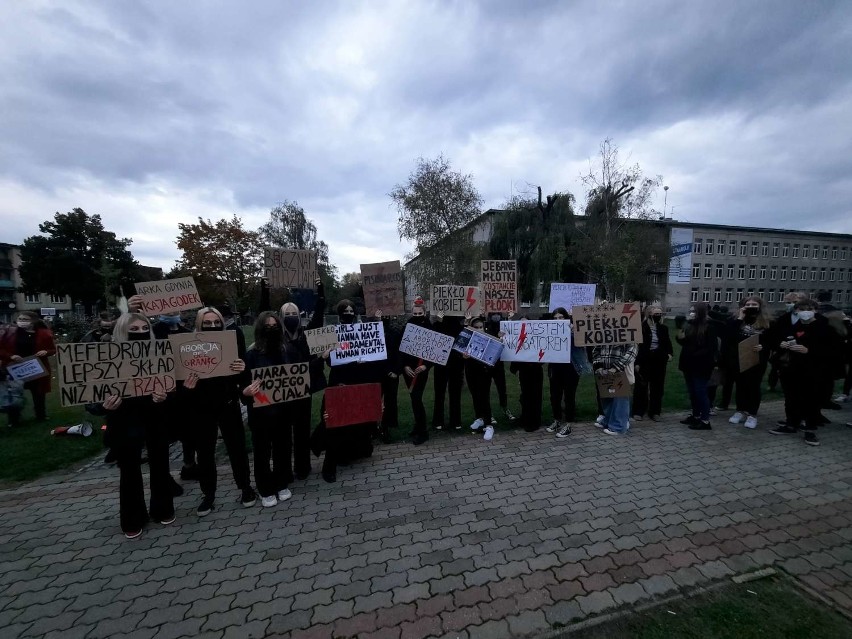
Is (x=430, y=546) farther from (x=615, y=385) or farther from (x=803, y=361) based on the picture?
(x=803, y=361)

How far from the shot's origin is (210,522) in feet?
12.8

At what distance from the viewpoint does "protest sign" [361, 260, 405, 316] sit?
7.17 metres

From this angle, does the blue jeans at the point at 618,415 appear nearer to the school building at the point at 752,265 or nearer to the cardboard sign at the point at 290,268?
the cardboard sign at the point at 290,268

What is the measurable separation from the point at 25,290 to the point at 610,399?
69766 mm

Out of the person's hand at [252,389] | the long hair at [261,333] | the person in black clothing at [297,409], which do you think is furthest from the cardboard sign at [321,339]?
the person's hand at [252,389]

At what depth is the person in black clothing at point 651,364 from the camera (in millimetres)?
6746

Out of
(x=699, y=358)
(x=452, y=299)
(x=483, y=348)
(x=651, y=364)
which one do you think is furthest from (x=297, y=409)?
(x=699, y=358)

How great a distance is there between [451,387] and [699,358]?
4398 millimetres

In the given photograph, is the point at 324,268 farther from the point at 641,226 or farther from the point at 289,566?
the point at 289,566

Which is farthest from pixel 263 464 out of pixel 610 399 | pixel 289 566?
pixel 610 399

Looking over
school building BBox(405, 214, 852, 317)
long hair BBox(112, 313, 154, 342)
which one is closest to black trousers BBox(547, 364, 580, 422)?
long hair BBox(112, 313, 154, 342)

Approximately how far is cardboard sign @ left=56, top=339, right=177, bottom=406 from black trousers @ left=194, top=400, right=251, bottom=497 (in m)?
0.55

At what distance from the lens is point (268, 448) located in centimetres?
427

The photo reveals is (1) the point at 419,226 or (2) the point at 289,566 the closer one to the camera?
(2) the point at 289,566
